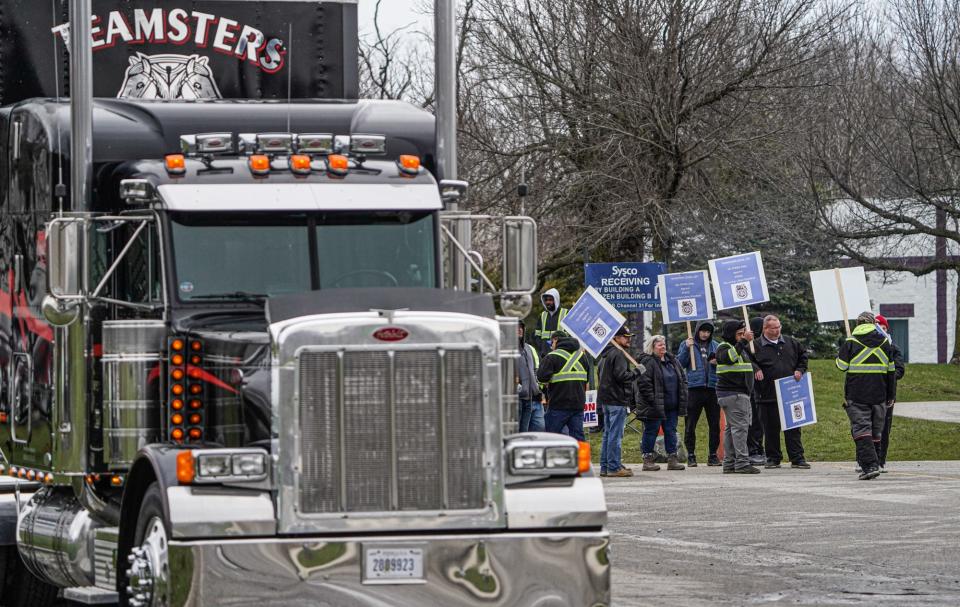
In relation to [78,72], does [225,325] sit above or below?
below

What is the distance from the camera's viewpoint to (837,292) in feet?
79.7

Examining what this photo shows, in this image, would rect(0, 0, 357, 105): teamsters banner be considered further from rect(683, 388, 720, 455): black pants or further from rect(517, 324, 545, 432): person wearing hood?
rect(683, 388, 720, 455): black pants

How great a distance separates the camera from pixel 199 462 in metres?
8.34

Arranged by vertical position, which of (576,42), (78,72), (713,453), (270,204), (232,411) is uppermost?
(576,42)

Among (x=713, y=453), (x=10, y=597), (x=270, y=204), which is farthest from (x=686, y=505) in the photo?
(x=270, y=204)

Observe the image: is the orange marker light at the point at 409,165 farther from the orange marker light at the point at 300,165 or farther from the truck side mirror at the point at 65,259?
the truck side mirror at the point at 65,259

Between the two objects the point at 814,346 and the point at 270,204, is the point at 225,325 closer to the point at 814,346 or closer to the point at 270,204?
the point at 270,204

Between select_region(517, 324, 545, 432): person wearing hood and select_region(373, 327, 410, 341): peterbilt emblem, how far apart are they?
38.8 ft

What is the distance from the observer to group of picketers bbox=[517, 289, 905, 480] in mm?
20641

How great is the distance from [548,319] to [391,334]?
14.8m

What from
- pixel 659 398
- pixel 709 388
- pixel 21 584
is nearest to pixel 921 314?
pixel 709 388

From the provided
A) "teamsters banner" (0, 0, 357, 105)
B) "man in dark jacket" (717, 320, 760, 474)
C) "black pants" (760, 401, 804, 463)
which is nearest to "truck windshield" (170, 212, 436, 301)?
"teamsters banner" (0, 0, 357, 105)

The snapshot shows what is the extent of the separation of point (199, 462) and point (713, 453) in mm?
16267

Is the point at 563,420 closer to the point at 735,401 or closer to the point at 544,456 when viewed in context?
the point at 735,401
